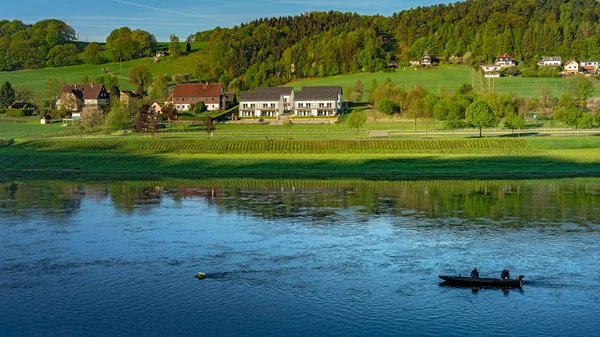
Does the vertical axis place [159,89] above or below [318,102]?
above

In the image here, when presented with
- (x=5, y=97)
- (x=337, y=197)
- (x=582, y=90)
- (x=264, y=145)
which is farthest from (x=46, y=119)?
(x=582, y=90)

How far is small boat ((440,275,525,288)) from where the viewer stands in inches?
1378

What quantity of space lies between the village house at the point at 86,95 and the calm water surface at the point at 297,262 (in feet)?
310

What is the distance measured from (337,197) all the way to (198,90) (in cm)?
10127

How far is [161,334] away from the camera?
95.3 feet

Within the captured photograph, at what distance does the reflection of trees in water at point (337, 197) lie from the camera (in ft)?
188

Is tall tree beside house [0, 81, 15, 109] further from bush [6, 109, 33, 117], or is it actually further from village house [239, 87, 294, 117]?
village house [239, 87, 294, 117]

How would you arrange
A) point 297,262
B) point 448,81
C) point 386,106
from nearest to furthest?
point 297,262 < point 386,106 < point 448,81

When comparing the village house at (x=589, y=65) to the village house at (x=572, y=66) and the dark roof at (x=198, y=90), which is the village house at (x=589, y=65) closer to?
the village house at (x=572, y=66)

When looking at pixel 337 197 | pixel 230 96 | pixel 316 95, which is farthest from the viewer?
pixel 230 96

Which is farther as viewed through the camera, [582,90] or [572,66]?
[572,66]

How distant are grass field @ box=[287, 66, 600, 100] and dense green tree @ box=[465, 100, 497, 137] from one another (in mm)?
41877

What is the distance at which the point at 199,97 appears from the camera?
157 metres

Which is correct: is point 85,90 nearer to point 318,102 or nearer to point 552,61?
point 318,102
